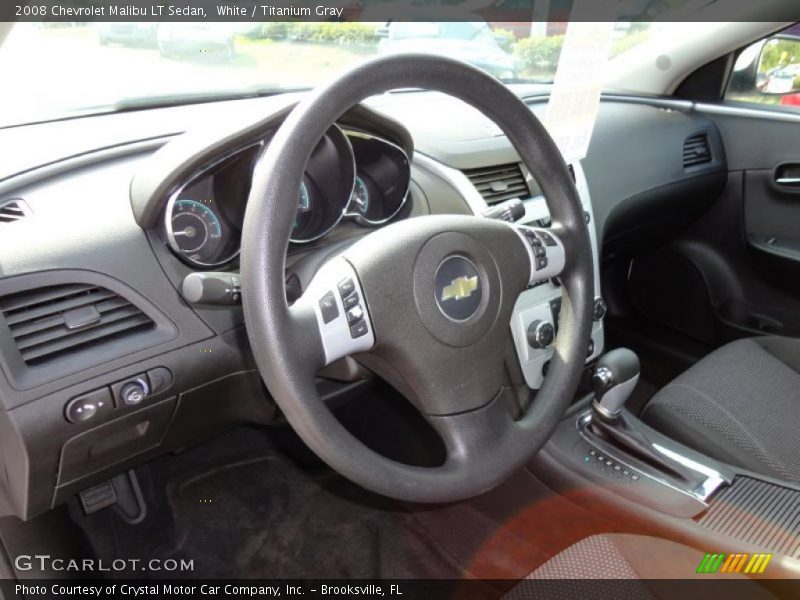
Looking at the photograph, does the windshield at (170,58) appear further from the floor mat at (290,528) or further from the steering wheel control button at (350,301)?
the floor mat at (290,528)

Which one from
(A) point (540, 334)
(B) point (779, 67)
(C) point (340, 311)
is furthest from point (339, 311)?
(B) point (779, 67)

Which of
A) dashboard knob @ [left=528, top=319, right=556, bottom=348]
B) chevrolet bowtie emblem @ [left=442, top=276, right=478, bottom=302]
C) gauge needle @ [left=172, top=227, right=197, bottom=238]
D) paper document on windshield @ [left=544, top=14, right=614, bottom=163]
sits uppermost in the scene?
paper document on windshield @ [left=544, top=14, right=614, bottom=163]

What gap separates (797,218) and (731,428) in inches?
44.6

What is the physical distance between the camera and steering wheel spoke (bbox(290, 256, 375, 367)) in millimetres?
996

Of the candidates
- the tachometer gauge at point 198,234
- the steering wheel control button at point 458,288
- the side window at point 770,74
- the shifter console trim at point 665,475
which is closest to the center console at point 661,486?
the shifter console trim at point 665,475

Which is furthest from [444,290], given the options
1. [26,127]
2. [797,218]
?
[797,218]

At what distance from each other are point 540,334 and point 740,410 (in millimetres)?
461

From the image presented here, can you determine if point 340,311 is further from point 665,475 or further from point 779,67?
point 779,67

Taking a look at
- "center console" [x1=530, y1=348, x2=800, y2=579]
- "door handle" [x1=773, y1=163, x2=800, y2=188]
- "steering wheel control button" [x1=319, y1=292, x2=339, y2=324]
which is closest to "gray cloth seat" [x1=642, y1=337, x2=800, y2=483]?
"center console" [x1=530, y1=348, x2=800, y2=579]

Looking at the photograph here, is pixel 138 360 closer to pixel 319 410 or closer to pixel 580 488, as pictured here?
pixel 319 410

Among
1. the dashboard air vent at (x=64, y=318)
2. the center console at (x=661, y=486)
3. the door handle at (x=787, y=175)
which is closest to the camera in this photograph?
the dashboard air vent at (x=64, y=318)

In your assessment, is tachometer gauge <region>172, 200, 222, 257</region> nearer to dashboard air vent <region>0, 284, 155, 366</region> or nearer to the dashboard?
the dashboard

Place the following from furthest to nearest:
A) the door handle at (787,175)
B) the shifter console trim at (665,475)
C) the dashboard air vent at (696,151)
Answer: the dashboard air vent at (696,151) < the door handle at (787,175) < the shifter console trim at (665,475)

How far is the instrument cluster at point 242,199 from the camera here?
1.24 m
